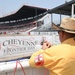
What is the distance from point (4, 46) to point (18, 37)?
2.92ft

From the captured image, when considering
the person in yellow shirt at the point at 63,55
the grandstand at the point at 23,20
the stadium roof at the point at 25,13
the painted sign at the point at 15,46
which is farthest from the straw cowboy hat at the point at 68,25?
the stadium roof at the point at 25,13

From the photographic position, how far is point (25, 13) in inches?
1233

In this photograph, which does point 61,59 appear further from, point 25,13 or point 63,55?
point 25,13

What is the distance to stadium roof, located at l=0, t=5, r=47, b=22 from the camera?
94.4 feet

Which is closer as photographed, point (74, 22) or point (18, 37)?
point (74, 22)

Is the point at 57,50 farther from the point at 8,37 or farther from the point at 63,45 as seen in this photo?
the point at 8,37

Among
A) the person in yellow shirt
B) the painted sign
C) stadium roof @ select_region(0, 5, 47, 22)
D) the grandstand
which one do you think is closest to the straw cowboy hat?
the person in yellow shirt

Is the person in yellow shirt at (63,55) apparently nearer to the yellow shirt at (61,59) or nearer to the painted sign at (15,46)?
the yellow shirt at (61,59)

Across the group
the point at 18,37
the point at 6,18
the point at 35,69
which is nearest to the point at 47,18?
the point at 6,18

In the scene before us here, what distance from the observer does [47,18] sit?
2666cm

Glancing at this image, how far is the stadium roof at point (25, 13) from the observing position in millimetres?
28766

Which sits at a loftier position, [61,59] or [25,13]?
[61,59]

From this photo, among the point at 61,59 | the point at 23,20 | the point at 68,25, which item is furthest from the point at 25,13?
the point at 61,59

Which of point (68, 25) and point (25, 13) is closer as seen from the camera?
point (68, 25)
